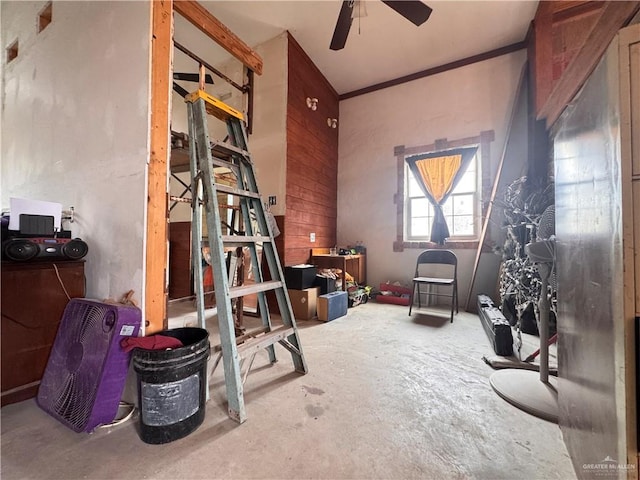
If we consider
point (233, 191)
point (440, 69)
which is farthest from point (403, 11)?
point (440, 69)

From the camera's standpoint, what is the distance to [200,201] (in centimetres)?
158

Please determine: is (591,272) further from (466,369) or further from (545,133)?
(545,133)

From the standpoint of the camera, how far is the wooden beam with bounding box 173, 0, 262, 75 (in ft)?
5.74

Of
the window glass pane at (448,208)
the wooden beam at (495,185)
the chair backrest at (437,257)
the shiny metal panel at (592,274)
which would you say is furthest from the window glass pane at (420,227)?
the shiny metal panel at (592,274)

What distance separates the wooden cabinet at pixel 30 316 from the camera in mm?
1466

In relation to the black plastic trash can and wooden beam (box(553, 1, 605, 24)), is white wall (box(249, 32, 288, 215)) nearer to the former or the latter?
the black plastic trash can

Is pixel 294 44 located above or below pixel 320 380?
above

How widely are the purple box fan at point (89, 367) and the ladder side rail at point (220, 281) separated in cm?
45

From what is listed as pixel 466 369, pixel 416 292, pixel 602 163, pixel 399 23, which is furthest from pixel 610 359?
pixel 399 23

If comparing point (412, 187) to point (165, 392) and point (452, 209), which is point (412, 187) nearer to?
point (452, 209)

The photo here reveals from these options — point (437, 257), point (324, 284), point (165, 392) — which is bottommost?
point (165, 392)

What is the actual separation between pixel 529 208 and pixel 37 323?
173 inches

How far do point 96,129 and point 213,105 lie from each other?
2.58 feet

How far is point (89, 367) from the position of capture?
4.29 feet
